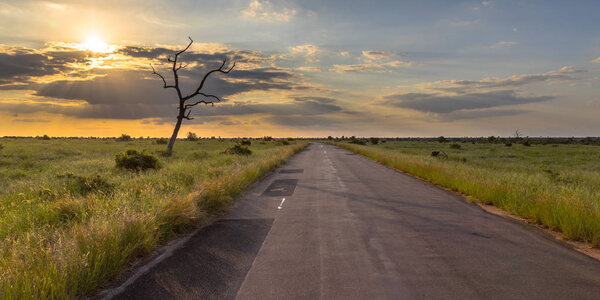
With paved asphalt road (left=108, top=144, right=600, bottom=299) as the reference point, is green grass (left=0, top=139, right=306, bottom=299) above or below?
above

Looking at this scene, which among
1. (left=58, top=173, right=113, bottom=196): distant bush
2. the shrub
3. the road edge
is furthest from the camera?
the shrub

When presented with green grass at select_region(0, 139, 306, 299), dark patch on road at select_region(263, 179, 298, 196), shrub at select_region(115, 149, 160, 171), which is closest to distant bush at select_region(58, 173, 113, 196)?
green grass at select_region(0, 139, 306, 299)

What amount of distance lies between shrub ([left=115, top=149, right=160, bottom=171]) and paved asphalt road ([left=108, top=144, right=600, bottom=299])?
34.2ft

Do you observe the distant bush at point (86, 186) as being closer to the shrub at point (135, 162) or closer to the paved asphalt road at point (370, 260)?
the paved asphalt road at point (370, 260)

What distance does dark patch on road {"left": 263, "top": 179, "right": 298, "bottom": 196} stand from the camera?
39.8 feet

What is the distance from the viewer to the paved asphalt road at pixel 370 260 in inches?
158

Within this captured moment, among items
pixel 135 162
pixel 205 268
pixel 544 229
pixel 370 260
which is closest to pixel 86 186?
pixel 135 162

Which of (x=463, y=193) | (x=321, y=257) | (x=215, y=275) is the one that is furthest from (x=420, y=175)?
(x=215, y=275)

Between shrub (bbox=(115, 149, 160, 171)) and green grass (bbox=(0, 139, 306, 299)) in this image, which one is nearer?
green grass (bbox=(0, 139, 306, 299))

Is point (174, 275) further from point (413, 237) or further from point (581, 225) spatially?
point (581, 225)

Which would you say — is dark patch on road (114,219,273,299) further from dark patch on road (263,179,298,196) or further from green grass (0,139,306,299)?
dark patch on road (263,179,298,196)

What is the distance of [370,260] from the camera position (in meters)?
5.07

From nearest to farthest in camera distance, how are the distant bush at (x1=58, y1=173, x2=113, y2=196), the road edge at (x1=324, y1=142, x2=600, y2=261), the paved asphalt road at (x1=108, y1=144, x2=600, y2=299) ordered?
1. the paved asphalt road at (x1=108, y1=144, x2=600, y2=299)
2. the road edge at (x1=324, y1=142, x2=600, y2=261)
3. the distant bush at (x1=58, y1=173, x2=113, y2=196)

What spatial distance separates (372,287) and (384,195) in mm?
7419
